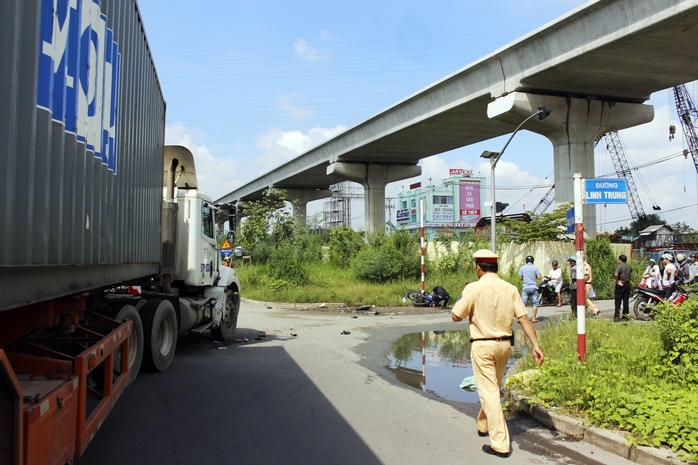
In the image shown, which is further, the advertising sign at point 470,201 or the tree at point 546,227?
the advertising sign at point 470,201

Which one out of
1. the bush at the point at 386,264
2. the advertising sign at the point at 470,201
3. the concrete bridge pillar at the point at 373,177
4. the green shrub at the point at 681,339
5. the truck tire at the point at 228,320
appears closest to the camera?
the green shrub at the point at 681,339

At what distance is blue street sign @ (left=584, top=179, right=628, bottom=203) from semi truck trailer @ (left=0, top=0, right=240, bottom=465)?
5533 mm

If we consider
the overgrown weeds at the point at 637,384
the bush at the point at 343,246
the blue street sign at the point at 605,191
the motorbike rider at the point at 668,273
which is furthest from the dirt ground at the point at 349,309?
the blue street sign at the point at 605,191

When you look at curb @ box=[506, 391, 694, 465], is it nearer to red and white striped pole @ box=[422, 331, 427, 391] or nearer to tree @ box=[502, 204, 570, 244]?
red and white striped pole @ box=[422, 331, 427, 391]

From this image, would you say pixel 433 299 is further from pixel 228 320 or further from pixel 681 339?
pixel 681 339

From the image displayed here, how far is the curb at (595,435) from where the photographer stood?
444 centimetres

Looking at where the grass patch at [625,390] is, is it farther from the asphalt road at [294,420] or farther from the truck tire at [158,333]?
the truck tire at [158,333]

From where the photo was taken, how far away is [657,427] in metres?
4.66

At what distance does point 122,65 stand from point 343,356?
6098 millimetres

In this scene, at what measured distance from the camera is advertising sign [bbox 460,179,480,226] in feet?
335

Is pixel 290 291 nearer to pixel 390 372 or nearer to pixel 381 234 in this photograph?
pixel 381 234

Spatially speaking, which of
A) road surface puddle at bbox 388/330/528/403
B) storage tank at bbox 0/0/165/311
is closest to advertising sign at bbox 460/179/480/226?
road surface puddle at bbox 388/330/528/403

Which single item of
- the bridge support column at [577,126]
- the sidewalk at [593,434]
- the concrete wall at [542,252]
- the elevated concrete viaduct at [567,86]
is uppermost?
the elevated concrete viaduct at [567,86]

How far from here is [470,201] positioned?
105062 millimetres
